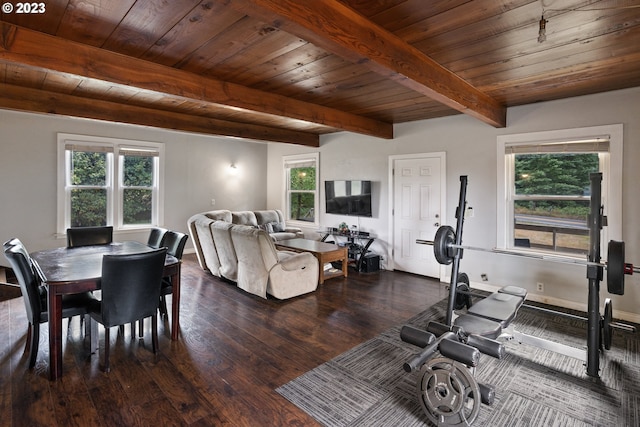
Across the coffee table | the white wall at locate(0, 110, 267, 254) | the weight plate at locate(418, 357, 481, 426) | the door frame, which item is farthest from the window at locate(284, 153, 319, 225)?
the weight plate at locate(418, 357, 481, 426)

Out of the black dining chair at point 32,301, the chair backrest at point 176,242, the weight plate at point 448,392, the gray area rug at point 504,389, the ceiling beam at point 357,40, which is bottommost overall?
the gray area rug at point 504,389

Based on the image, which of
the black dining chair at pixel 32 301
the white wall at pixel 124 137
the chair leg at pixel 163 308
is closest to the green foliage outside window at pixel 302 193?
the white wall at pixel 124 137

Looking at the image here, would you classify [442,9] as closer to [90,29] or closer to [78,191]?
[90,29]

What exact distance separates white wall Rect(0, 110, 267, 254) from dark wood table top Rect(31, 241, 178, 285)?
2.54m

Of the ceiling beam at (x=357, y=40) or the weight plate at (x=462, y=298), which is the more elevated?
the ceiling beam at (x=357, y=40)

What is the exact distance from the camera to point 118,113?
4.30 m

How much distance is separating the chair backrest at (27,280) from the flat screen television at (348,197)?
4662mm

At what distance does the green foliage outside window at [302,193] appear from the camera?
7336 mm

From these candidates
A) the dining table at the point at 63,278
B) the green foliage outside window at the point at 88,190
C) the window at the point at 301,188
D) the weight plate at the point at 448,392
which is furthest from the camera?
the window at the point at 301,188

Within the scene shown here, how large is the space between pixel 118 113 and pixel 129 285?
276 centimetres

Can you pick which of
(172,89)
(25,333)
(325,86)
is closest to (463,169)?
(325,86)

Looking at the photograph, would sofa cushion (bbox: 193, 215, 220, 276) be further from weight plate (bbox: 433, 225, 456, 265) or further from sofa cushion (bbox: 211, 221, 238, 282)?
weight plate (bbox: 433, 225, 456, 265)

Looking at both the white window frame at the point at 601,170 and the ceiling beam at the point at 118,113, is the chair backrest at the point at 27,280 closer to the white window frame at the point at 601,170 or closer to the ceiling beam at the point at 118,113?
the ceiling beam at the point at 118,113

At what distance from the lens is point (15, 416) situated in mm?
2031
